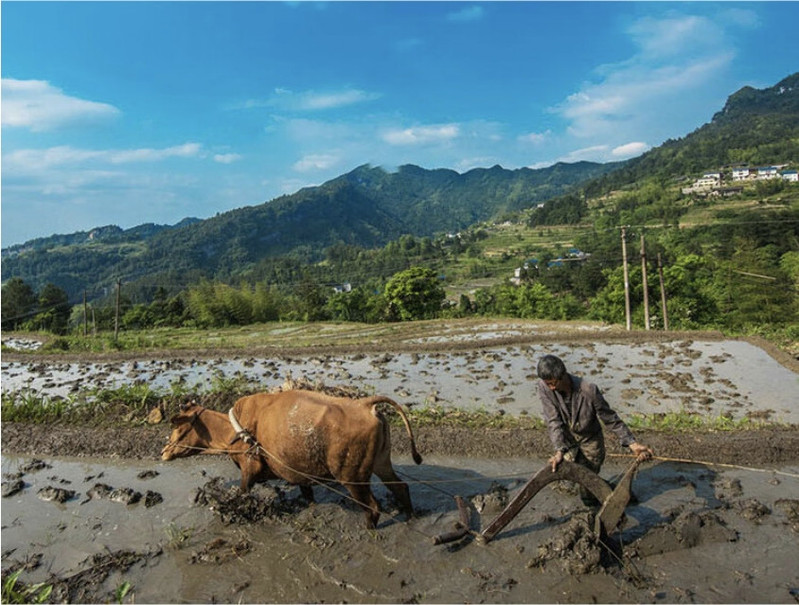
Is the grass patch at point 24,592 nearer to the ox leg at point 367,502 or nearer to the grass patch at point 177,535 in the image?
the grass patch at point 177,535

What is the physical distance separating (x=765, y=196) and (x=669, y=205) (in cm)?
1475

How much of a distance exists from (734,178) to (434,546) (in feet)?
420

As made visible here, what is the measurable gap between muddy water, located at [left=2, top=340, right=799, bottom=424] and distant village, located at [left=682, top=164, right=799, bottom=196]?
329ft

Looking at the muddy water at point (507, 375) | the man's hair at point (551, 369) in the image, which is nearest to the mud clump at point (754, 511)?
the man's hair at point (551, 369)

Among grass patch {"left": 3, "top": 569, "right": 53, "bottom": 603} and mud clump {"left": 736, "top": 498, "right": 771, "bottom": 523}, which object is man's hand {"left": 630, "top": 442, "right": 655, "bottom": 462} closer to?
mud clump {"left": 736, "top": 498, "right": 771, "bottom": 523}

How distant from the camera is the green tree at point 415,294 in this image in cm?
4159

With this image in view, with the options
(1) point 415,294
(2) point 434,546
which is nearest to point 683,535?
(2) point 434,546

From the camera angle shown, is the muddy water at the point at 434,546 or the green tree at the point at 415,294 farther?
the green tree at the point at 415,294

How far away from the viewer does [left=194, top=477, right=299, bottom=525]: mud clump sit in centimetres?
592

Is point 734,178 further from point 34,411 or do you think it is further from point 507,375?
point 34,411

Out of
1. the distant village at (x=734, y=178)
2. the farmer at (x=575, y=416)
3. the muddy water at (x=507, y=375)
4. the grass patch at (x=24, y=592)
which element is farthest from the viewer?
the distant village at (x=734, y=178)

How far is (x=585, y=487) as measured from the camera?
4.98 m

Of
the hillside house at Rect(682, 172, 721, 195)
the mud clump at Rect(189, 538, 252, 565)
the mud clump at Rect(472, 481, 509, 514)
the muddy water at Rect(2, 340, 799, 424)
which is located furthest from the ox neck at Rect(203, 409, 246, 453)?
the hillside house at Rect(682, 172, 721, 195)

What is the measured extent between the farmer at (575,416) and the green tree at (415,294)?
36.2m
